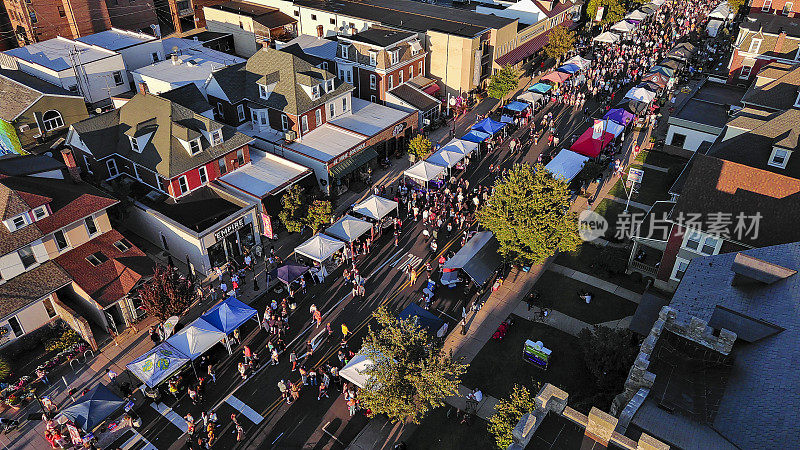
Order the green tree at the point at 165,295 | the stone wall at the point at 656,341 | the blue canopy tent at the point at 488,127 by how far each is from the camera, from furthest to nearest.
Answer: the blue canopy tent at the point at 488,127
the green tree at the point at 165,295
the stone wall at the point at 656,341

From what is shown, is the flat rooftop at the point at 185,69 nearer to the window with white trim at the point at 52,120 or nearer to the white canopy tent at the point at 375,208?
the window with white trim at the point at 52,120

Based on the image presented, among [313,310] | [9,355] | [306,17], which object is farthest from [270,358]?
[306,17]

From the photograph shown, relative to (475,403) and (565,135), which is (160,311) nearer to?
(475,403)

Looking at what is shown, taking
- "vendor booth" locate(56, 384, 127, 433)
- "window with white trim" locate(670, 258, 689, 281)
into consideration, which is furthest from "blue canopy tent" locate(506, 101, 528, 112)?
"vendor booth" locate(56, 384, 127, 433)

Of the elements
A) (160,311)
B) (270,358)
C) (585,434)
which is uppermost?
(585,434)

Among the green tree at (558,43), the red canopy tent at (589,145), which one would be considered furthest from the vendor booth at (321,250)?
the green tree at (558,43)

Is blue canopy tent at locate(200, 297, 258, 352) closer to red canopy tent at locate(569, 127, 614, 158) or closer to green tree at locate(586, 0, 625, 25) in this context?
red canopy tent at locate(569, 127, 614, 158)

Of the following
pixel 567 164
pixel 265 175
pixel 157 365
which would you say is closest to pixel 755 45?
pixel 567 164
